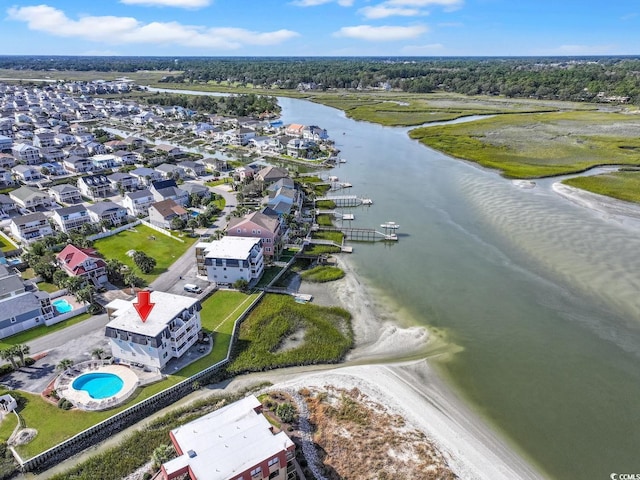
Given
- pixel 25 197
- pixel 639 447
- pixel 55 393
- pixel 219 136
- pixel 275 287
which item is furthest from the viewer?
pixel 219 136

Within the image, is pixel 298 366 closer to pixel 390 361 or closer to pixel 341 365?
pixel 341 365

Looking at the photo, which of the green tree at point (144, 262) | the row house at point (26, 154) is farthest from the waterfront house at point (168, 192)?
the row house at point (26, 154)

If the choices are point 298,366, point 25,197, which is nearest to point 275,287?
point 298,366

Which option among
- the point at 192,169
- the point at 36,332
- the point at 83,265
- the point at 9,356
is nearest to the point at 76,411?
the point at 9,356

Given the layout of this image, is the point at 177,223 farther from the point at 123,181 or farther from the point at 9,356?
the point at 9,356

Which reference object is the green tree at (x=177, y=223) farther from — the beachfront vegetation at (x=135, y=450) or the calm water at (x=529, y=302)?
the beachfront vegetation at (x=135, y=450)

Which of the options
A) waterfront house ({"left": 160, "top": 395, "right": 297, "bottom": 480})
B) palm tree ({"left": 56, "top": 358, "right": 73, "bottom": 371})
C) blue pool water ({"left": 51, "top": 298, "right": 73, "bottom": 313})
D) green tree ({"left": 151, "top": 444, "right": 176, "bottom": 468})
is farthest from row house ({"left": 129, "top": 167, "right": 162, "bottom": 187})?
waterfront house ({"left": 160, "top": 395, "right": 297, "bottom": 480})
